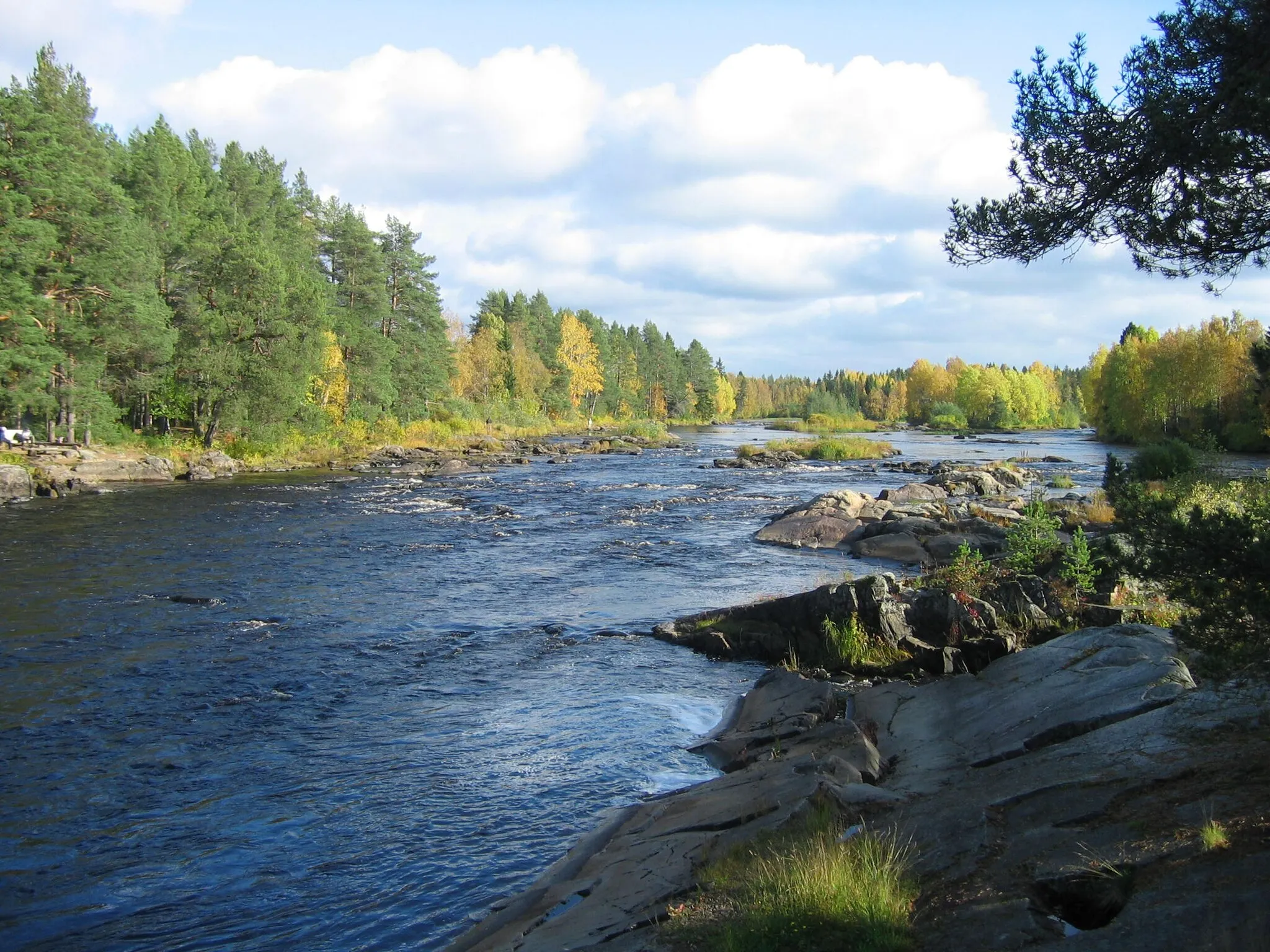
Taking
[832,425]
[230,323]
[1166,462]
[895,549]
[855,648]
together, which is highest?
[230,323]

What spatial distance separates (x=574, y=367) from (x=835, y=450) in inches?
2112

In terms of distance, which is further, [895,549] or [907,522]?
[907,522]

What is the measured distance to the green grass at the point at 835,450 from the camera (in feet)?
215

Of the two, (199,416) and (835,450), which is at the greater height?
(199,416)

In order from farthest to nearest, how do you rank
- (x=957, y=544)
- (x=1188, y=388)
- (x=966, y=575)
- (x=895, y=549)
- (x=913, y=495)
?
1. (x=1188, y=388)
2. (x=913, y=495)
3. (x=895, y=549)
4. (x=957, y=544)
5. (x=966, y=575)

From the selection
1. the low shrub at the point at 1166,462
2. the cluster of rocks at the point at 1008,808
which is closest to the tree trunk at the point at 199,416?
the low shrub at the point at 1166,462

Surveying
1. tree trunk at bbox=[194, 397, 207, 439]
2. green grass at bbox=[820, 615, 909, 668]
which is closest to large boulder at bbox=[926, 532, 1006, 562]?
green grass at bbox=[820, 615, 909, 668]

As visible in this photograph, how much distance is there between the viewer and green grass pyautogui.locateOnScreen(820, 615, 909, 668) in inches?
520

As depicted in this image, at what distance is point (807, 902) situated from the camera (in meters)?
5.43

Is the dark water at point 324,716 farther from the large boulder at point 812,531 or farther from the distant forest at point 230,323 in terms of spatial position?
the distant forest at point 230,323

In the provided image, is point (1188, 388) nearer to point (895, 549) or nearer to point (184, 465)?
point (895, 549)

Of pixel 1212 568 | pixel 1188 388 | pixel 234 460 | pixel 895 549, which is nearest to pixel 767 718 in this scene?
pixel 1212 568

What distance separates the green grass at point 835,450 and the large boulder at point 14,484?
42.9 meters

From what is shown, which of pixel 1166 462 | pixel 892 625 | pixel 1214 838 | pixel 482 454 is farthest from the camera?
pixel 482 454
